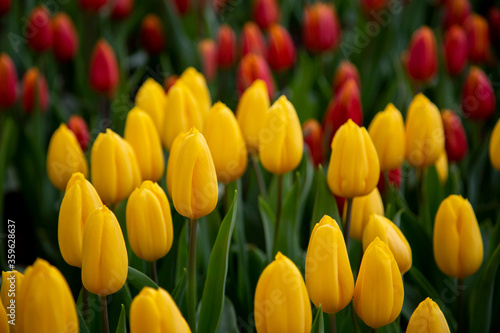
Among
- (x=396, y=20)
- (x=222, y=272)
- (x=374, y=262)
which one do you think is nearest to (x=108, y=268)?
(x=222, y=272)

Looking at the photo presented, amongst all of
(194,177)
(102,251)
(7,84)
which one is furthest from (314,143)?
(7,84)

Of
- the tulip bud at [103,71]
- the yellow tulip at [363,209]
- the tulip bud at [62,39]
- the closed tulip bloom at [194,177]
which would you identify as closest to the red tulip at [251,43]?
Result: the tulip bud at [103,71]

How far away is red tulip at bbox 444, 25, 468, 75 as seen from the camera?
4.68 feet

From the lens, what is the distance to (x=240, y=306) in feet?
3.03

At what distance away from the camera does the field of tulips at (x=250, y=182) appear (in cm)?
64

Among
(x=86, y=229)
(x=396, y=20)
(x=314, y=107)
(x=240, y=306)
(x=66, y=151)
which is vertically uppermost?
(x=396, y=20)

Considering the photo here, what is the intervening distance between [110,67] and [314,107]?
450 mm

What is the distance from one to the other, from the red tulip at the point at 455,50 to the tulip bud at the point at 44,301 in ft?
3.71

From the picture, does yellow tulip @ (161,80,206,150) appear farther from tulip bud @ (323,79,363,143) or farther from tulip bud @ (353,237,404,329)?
tulip bud @ (353,237,404,329)

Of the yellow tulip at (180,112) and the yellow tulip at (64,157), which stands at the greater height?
the yellow tulip at (180,112)

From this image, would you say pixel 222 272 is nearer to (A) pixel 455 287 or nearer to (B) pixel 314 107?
(A) pixel 455 287

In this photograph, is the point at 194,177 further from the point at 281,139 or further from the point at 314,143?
the point at 314,143

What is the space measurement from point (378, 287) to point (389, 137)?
0.99 ft

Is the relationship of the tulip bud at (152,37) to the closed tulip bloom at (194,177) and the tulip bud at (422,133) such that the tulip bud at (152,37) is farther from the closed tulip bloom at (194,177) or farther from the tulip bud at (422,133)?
the closed tulip bloom at (194,177)
